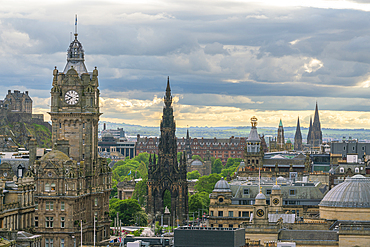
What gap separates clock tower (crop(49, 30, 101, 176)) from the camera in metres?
135

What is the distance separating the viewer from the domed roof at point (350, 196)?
414 feet

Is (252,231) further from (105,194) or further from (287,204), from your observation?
(287,204)

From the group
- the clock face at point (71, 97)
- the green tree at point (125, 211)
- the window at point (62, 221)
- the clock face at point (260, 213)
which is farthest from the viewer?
the green tree at point (125, 211)

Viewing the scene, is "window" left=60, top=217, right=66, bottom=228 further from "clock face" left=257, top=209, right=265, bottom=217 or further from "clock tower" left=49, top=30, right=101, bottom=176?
"clock face" left=257, top=209, right=265, bottom=217

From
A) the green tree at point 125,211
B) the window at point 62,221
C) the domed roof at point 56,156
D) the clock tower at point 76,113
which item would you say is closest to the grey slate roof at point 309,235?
the window at point 62,221

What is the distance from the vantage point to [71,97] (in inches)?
5344

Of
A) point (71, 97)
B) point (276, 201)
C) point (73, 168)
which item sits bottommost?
point (276, 201)

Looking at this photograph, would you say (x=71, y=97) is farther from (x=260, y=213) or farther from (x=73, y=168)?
(x=260, y=213)

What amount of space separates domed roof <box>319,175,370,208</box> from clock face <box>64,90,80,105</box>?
4396 centimetres

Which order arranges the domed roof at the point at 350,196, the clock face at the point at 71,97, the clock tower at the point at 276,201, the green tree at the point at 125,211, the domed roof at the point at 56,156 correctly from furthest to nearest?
1. the green tree at the point at 125,211
2. the clock tower at the point at 276,201
3. the clock face at the point at 71,97
4. the domed roof at the point at 56,156
5. the domed roof at the point at 350,196

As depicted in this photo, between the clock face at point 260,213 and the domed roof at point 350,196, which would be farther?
the domed roof at point 350,196

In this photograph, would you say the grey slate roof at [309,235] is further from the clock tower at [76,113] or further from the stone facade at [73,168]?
the clock tower at [76,113]

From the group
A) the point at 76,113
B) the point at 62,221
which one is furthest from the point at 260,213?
the point at 76,113

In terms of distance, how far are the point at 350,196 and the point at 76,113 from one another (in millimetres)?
46393
